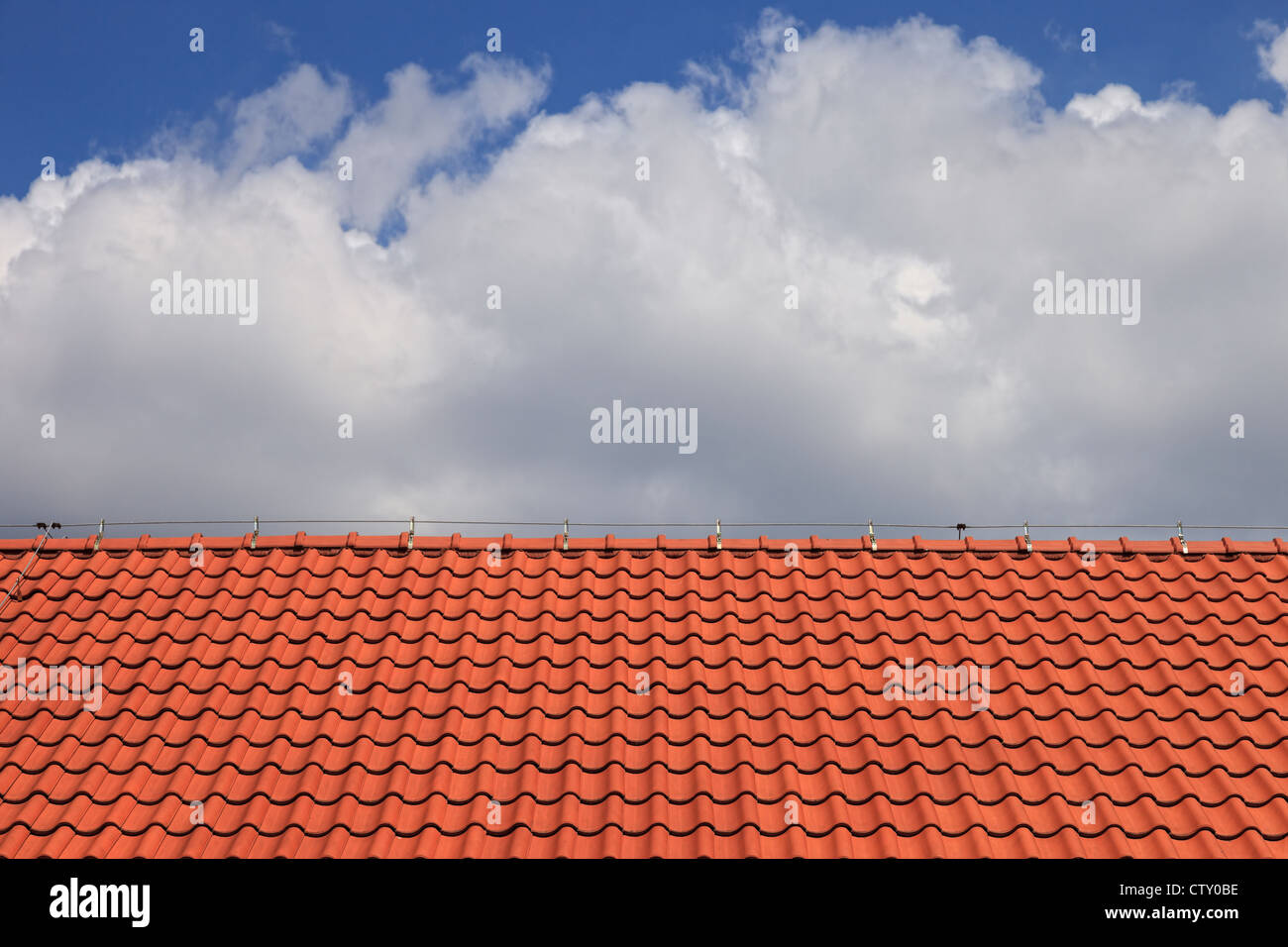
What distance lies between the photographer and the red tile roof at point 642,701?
21.3 feet

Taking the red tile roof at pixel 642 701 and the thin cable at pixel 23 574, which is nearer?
the red tile roof at pixel 642 701

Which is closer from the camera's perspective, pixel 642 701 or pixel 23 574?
pixel 642 701

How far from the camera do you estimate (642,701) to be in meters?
7.43

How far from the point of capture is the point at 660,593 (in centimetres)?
855

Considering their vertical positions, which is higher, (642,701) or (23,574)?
(23,574)

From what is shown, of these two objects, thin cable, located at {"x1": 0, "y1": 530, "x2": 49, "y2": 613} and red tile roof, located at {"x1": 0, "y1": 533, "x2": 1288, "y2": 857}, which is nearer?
red tile roof, located at {"x1": 0, "y1": 533, "x2": 1288, "y2": 857}

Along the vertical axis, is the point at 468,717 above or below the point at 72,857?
above

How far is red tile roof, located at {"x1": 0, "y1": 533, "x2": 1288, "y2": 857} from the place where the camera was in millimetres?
6488
